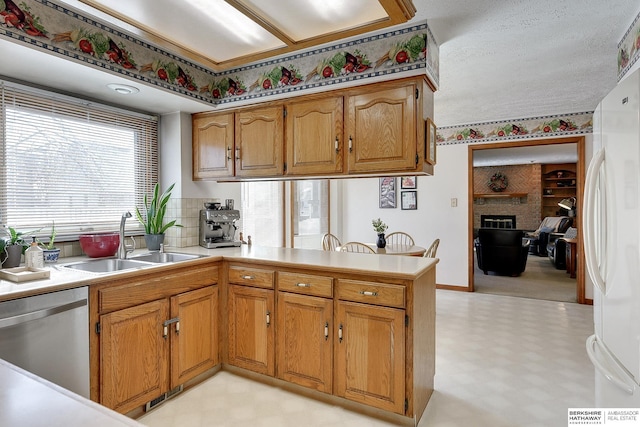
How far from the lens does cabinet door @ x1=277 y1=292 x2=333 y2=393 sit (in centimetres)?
220

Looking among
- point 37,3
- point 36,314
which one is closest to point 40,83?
point 37,3

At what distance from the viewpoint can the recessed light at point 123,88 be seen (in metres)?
→ 2.47

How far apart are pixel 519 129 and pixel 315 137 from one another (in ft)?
11.5

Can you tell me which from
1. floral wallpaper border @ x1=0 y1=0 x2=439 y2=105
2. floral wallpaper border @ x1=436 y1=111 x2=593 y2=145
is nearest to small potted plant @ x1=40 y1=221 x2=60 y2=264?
floral wallpaper border @ x1=0 y1=0 x2=439 y2=105

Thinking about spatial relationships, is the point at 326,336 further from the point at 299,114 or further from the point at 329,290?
the point at 299,114

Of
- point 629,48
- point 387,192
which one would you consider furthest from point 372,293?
point 387,192

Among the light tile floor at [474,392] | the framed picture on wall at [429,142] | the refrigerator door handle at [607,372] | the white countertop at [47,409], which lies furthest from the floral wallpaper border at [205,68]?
the light tile floor at [474,392]

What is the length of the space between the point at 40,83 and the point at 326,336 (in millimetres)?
2482

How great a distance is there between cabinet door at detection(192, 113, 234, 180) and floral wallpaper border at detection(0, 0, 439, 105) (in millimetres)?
193

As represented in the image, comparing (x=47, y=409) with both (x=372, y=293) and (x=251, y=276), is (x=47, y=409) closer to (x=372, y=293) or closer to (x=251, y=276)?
(x=372, y=293)

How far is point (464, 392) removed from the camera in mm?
2367

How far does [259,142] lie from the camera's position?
9.57ft

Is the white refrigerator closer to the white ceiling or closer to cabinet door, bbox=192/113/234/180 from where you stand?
the white ceiling

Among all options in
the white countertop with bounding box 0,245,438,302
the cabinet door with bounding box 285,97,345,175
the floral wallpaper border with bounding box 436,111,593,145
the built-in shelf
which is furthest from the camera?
the built-in shelf
